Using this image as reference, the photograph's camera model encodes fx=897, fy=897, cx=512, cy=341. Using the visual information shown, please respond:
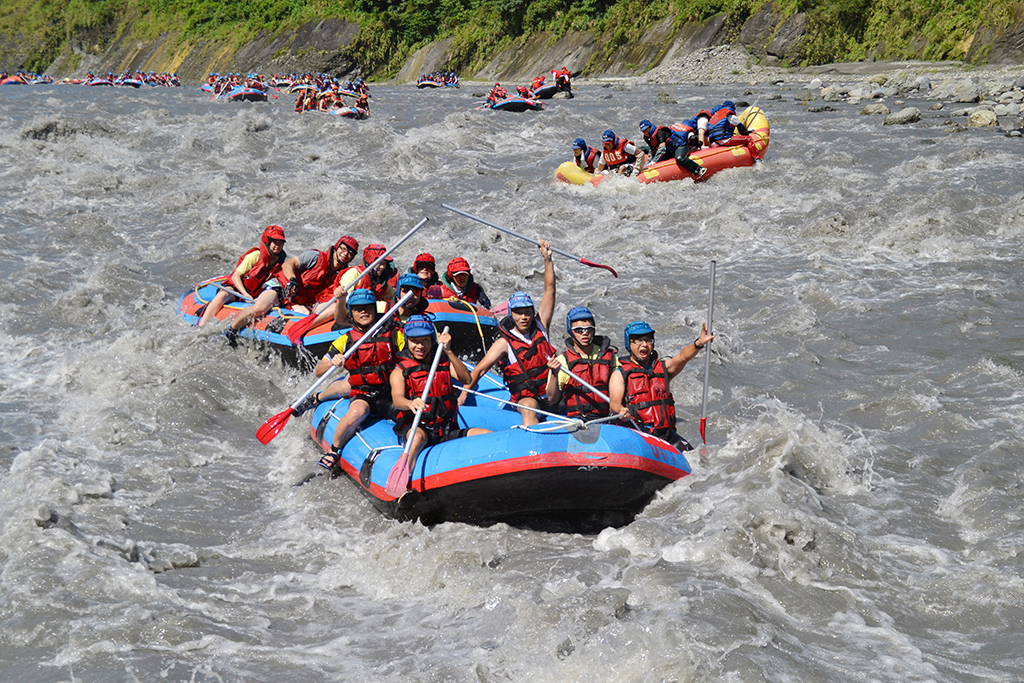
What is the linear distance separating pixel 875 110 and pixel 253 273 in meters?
15.2

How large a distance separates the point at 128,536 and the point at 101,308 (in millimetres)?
5583

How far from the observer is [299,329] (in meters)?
7.73

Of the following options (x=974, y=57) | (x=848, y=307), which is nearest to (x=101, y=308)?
(x=848, y=307)

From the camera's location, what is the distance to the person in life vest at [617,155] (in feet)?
47.3

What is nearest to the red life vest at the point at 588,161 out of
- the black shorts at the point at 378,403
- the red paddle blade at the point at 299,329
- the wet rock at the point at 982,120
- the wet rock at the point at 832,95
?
the wet rock at the point at 982,120

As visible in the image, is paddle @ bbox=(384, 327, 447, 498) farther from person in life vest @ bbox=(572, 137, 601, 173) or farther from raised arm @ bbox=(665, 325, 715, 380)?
person in life vest @ bbox=(572, 137, 601, 173)

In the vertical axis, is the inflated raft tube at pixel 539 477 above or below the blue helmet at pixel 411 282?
below

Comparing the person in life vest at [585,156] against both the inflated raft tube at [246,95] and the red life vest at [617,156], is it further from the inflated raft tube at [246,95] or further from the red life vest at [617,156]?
the inflated raft tube at [246,95]

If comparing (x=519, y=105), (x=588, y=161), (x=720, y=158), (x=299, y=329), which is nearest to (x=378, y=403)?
(x=299, y=329)

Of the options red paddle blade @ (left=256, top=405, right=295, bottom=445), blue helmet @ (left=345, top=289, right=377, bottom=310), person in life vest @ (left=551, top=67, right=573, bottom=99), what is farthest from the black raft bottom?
person in life vest @ (left=551, top=67, right=573, bottom=99)

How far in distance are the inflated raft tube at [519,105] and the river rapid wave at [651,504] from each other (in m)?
11.3

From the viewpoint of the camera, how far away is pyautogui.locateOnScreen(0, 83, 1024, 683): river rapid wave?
12.9 feet

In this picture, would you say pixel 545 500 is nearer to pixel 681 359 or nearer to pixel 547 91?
pixel 681 359

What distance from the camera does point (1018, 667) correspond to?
3611mm
